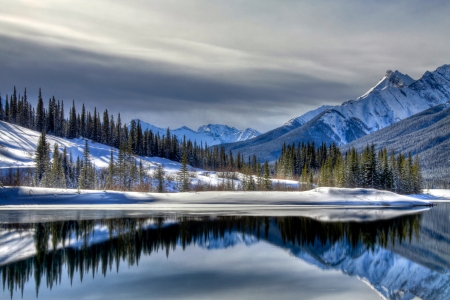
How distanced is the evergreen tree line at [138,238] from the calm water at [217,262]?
0.05 metres

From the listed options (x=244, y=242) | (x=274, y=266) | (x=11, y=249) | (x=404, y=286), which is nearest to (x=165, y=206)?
(x=244, y=242)

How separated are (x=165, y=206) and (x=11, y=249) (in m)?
26.7

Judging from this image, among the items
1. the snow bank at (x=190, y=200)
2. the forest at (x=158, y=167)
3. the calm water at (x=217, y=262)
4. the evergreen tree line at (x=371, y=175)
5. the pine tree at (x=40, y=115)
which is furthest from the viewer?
the pine tree at (x=40, y=115)

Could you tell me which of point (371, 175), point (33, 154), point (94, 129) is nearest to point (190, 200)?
point (371, 175)

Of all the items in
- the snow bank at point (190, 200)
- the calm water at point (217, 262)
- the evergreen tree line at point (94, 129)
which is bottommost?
the calm water at point (217, 262)

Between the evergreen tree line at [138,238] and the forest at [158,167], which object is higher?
the forest at [158,167]

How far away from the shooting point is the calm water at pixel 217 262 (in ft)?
41.1

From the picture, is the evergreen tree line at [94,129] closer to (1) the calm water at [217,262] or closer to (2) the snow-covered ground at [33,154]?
(2) the snow-covered ground at [33,154]

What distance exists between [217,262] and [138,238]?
6.13 meters

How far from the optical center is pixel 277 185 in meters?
90.7

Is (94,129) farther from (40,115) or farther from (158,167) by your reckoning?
(158,167)

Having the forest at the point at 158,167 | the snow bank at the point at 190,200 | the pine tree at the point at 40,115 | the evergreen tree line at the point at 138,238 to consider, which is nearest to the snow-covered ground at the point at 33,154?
the forest at the point at 158,167

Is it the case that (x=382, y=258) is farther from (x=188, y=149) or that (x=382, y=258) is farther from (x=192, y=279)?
(x=188, y=149)

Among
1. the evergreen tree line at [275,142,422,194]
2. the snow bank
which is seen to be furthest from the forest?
the snow bank
